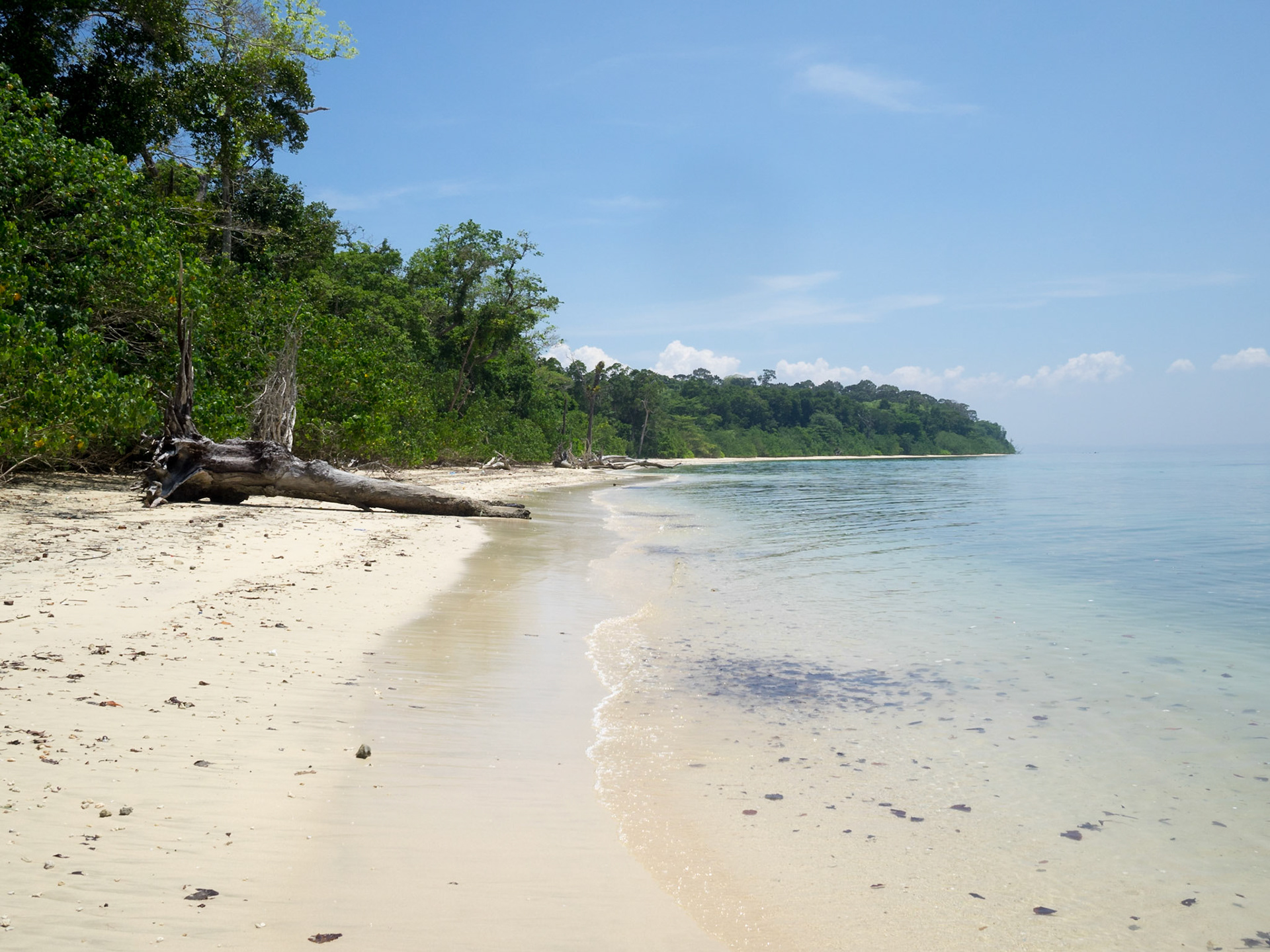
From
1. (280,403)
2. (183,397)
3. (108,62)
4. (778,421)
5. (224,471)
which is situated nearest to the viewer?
A: (183,397)

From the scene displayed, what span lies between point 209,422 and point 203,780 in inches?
553

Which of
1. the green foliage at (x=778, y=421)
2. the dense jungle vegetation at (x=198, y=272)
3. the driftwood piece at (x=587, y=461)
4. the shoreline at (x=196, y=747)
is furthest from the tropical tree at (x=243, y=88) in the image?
the green foliage at (x=778, y=421)

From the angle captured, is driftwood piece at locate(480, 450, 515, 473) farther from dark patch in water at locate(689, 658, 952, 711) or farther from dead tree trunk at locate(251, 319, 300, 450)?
dark patch in water at locate(689, 658, 952, 711)

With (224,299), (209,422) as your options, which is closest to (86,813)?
(209,422)

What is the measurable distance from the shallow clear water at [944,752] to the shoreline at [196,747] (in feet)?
1.76

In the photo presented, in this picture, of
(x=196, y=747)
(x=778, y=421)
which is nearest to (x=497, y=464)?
(x=196, y=747)

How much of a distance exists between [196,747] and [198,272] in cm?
1354

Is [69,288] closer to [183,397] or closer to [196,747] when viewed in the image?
[183,397]

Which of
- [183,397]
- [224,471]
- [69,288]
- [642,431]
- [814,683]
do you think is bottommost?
[814,683]

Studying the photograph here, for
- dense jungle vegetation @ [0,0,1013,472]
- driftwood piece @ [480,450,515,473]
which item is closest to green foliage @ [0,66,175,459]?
dense jungle vegetation @ [0,0,1013,472]

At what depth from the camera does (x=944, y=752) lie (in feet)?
15.4

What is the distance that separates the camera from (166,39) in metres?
18.6

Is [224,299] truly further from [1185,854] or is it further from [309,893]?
[1185,854]

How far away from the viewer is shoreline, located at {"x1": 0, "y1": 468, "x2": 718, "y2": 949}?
8.41ft
